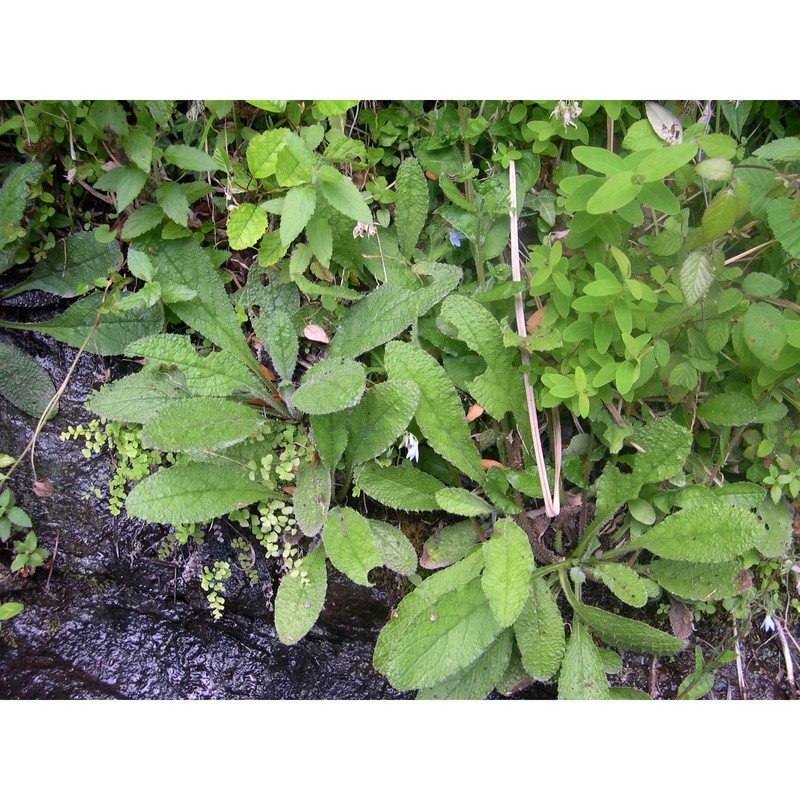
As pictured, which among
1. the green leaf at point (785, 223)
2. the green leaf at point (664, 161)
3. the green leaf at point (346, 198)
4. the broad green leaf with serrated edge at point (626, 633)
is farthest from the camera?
the broad green leaf with serrated edge at point (626, 633)

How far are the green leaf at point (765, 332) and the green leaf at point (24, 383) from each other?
6.08ft

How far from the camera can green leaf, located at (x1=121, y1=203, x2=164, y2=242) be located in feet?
5.59

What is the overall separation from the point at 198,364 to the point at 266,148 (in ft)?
1.91

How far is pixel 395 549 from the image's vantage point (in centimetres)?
169

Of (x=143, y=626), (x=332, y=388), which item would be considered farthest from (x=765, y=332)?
(x=143, y=626)

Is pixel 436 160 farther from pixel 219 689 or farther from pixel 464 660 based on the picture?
pixel 219 689

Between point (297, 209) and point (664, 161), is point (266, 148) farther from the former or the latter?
point (664, 161)

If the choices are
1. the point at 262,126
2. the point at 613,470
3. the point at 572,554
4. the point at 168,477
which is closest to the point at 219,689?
the point at 168,477

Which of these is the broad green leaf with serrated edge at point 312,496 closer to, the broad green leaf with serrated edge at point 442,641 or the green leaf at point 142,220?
the broad green leaf with serrated edge at point 442,641

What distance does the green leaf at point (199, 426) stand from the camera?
5.16 ft

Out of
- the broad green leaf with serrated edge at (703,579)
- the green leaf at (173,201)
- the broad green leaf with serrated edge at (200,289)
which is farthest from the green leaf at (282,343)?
the broad green leaf with serrated edge at (703,579)

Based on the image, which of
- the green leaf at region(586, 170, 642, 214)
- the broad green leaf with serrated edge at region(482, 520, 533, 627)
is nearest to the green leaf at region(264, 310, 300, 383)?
the broad green leaf with serrated edge at region(482, 520, 533, 627)

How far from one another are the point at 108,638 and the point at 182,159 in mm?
1344

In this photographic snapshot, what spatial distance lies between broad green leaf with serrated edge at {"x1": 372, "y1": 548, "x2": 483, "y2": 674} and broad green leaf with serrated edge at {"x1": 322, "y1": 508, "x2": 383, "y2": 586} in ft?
0.45
